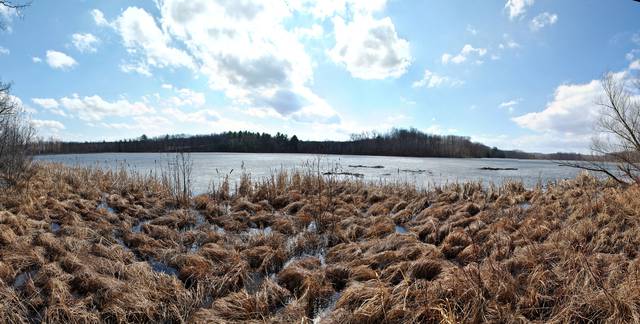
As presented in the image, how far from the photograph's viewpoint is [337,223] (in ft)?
23.2

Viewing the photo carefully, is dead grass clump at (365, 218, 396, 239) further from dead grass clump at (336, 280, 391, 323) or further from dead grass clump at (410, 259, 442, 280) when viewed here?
dead grass clump at (336, 280, 391, 323)

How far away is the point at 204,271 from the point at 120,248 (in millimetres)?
1933

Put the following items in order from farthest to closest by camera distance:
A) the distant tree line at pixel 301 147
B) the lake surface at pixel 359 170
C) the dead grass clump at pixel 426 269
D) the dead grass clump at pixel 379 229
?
the distant tree line at pixel 301 147, the lake surface at pixel 359 170, the dead grass clump at pixel 379 229, the dead grass clump at pixel 426 269

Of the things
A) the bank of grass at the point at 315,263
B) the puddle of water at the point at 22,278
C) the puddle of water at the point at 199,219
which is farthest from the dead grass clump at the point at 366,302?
the puddle of water at the point at 199,219

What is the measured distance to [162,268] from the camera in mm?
4926

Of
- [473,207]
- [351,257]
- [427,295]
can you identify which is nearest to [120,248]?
[351,257]

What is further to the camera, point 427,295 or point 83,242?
point 83,242

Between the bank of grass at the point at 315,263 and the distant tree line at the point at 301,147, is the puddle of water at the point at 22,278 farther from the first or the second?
the distant tree line at the point at 301,147

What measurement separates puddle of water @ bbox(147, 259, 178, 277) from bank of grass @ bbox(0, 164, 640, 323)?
33mm

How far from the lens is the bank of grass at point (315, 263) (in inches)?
137

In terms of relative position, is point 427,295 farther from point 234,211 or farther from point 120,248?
point 234,211

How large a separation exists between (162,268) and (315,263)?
8.30 feet

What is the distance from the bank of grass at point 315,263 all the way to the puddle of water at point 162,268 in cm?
3

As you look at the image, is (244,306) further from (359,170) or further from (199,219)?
(359,170)
